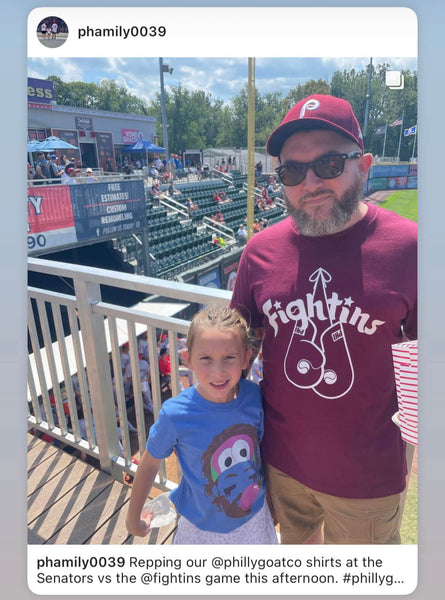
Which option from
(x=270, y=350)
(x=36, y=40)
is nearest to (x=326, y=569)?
(x=270, y=350)

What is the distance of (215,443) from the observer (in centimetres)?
90

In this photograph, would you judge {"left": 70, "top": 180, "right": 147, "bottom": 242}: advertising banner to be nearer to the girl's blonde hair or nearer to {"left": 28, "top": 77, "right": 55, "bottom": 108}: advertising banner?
{"left": 28, "top": 77, "right": 55, "bottom": 108}: advertising banner

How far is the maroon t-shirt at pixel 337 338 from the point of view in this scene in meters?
0.83

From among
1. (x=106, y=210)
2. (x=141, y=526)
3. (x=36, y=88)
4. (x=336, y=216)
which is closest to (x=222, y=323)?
(x=336, y=216)

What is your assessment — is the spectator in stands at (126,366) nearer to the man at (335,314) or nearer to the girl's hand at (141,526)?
the girl's hand at (141,526)

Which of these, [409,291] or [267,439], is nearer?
[409,291]

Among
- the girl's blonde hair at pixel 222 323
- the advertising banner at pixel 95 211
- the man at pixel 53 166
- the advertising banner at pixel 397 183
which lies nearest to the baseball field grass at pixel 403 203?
the advertising banner at pixel 397 183

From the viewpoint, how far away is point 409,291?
83 cm

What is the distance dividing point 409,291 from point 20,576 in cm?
122

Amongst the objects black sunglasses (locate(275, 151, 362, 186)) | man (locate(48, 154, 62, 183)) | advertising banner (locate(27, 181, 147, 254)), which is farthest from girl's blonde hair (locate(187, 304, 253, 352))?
advertising banner (locate(27, 181, 147, 254))

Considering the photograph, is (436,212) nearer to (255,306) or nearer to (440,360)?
(440,360)

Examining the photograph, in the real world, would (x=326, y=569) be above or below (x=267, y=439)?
below

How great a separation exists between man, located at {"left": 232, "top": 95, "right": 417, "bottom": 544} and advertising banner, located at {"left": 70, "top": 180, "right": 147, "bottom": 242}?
3.77 metres

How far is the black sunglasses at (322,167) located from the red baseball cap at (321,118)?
0.17ft
